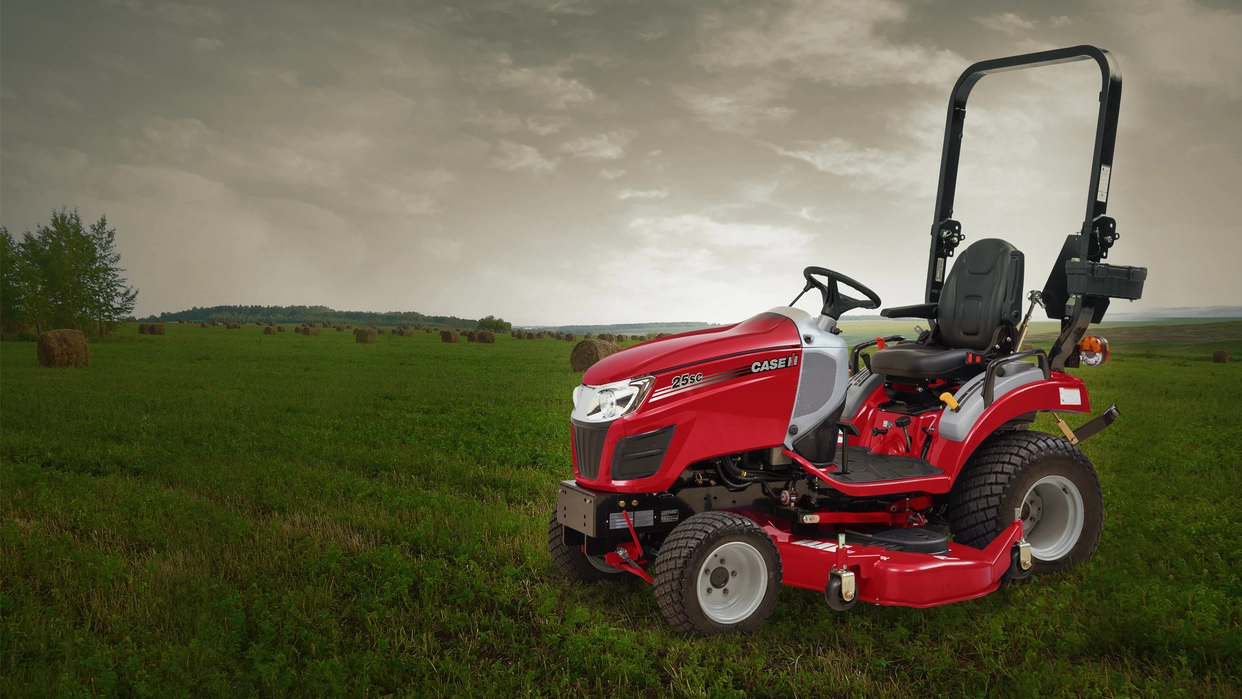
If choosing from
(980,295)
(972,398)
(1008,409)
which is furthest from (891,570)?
(980,295)

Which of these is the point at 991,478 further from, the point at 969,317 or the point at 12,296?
the point at 12,296

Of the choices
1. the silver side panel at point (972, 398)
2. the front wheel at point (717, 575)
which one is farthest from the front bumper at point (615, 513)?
the silver side panel at point (972, 398)

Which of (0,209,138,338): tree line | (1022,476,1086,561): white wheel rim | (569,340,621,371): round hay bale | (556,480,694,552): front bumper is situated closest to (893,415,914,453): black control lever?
(1022,476,1086,561): white wheel rim

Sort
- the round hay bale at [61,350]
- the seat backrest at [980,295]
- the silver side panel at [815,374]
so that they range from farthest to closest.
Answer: the round hay bale at [61,350] → the seat backrest at [980,295] → the silver side panel at [815,374]

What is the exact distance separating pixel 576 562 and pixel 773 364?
1724mm

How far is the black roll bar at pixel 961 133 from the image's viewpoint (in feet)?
17.9

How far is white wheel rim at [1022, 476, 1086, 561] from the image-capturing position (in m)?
5.26

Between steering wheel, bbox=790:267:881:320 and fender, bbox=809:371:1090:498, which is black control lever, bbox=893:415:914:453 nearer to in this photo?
fender, bbox=809:371:1090:498

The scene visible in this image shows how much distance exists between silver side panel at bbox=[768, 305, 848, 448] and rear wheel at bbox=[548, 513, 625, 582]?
1.39 meters

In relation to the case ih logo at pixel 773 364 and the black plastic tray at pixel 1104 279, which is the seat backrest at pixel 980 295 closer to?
the black plastic tray at pixel 1104 279

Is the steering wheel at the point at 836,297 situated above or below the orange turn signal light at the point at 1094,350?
above

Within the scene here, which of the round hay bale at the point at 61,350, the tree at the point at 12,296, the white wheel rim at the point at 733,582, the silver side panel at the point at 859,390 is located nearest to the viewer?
the white wheel rim at the point at 733,582

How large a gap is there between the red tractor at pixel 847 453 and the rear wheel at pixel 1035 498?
12 millimetres

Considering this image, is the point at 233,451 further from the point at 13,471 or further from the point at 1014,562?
the point at 1014,562
